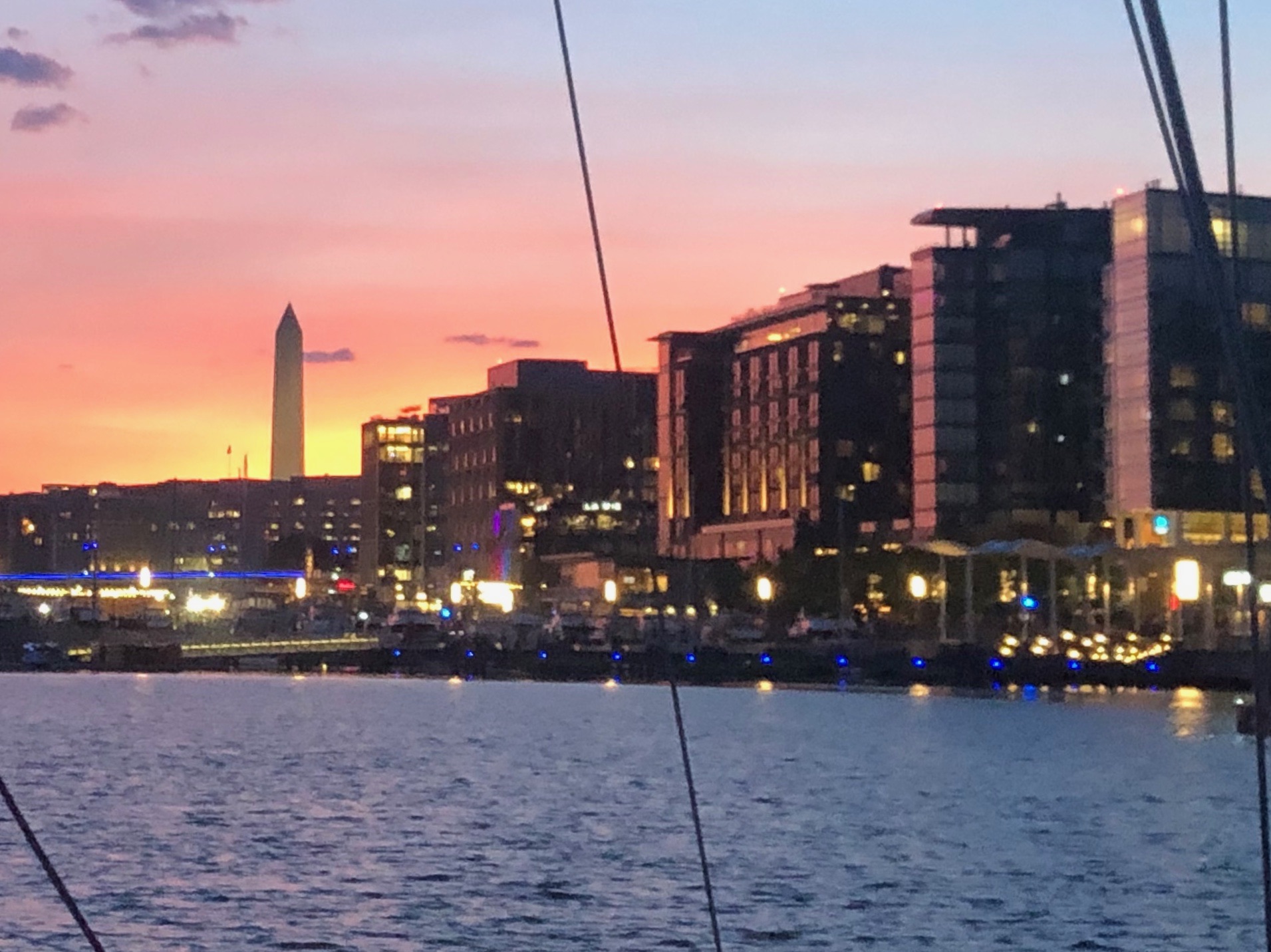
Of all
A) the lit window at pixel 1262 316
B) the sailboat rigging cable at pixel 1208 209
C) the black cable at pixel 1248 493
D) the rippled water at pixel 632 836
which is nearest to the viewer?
the sailboat rigging cable at pixel 1208 209

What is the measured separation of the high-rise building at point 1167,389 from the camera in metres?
156

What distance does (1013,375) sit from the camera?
18150 centimetres

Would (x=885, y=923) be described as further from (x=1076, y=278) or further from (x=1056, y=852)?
(x=1076, y=278)

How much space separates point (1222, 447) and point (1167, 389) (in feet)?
19.5

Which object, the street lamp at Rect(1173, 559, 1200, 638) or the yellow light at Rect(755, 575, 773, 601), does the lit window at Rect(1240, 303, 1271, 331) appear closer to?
the street lamp at Rect(1173, 559, 1200, 638)

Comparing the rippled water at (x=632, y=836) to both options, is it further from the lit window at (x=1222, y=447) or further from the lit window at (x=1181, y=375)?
the lit window at (x=1222, y=447)

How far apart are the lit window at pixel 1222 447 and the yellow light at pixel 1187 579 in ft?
34.2

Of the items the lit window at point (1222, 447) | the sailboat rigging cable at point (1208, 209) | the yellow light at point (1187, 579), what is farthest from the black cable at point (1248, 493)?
the lit window at point (1222, 447)

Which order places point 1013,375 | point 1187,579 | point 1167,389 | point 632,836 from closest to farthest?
point 632,836 → point 1187,579 → point 1167,389 → point 1013,375

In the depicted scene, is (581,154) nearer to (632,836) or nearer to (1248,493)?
(1248,493)

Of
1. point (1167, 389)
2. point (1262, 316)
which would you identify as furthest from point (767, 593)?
point (1262, 316)

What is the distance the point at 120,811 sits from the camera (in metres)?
66.2

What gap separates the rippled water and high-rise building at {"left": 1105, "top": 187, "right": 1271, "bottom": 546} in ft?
129

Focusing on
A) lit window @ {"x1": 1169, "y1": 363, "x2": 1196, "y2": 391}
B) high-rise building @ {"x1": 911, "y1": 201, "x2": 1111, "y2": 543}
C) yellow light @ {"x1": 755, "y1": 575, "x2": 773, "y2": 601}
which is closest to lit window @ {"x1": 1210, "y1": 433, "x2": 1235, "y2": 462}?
lit window @ {"x1": 1169, "y1": 363, "x2": 1196, "y2": 391}
